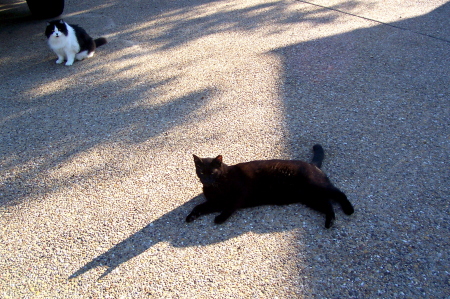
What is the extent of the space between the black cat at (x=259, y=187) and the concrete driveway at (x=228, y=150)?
0.30ft

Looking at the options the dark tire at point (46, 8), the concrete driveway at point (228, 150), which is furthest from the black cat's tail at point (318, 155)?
the dark tire at point (46, 8)

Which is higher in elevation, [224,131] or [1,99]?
[1,99]

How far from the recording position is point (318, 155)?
3.39m

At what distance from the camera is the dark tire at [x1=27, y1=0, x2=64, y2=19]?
7.47 m

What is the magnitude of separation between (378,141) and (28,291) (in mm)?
2969

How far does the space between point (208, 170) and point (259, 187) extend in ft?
1.31

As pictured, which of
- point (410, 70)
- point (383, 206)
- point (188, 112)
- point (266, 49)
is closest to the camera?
point (383, 206)

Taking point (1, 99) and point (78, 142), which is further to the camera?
point (1, 99)

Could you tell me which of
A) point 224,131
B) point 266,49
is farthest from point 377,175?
point 266,49

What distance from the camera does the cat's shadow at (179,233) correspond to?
274cm

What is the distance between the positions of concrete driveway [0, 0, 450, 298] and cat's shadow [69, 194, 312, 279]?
0.04 ft

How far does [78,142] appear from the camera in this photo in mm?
4090

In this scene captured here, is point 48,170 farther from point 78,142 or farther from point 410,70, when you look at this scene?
point 410,70

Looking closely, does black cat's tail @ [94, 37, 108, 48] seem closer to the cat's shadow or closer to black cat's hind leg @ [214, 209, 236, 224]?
the cat's shadow
